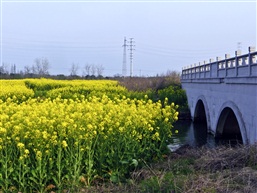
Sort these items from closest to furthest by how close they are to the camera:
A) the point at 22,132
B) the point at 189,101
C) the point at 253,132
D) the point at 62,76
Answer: the point at 22,132
the point at 253,132
the point at 189,101
the point at 62,76

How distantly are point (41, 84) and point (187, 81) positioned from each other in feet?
31.6

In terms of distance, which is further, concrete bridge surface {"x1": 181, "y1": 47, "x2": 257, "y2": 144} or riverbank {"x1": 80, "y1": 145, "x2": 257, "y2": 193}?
concrete bridge surface {"x1": 181, "y1": 47, "x2": 257, "y2": 144}

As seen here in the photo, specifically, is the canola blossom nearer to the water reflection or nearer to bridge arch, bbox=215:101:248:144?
the water reflection

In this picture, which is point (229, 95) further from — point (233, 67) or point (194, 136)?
point (194, 136)

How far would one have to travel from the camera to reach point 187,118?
25.1 metres

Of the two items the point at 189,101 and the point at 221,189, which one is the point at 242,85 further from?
the point at 189,101

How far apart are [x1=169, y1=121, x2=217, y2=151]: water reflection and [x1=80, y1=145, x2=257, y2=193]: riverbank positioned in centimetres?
705

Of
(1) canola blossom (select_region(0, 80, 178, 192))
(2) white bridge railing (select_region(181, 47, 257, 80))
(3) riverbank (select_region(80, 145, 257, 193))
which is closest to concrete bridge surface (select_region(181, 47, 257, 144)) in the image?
(2) white bridge railing (select_region(181, 47, 257, 80))

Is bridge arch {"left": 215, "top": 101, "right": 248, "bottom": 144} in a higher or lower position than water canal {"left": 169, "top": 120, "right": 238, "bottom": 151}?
higher

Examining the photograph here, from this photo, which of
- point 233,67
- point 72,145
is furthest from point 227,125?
point 72,145

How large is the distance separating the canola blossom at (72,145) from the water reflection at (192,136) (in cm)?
682

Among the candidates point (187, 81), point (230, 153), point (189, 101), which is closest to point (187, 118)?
point (189, 101)

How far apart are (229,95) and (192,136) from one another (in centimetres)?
409

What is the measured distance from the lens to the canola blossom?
18.7 feet
